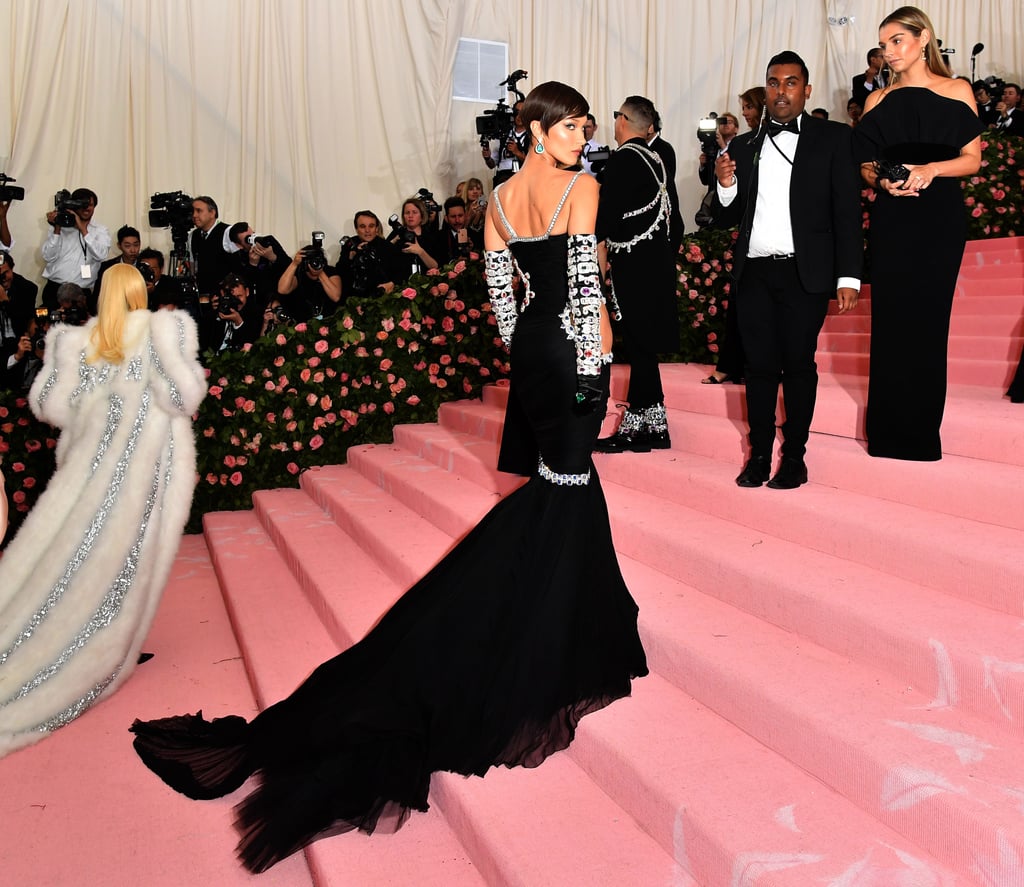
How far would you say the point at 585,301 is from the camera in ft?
9.61

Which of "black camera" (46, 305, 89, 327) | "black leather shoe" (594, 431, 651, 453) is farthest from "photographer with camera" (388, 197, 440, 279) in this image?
"black leather shoe" (594, 431, 651, 453)

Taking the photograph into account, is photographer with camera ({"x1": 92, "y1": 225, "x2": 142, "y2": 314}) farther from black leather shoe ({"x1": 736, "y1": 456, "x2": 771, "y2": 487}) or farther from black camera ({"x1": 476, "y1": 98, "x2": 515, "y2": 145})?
black leather shoe ({"x1": 736, "y1": 456, "x2": 771, "y2": 487})

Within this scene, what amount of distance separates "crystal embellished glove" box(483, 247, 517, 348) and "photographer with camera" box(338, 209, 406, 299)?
4358 millimetres

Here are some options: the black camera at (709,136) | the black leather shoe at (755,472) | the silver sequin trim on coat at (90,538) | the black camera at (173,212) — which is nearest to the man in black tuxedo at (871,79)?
the black camera at (709,136)

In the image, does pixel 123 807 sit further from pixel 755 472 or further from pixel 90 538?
pixel 755 472

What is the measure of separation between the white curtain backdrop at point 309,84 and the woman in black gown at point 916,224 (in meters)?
7.29

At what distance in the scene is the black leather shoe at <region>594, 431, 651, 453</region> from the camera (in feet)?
14.9

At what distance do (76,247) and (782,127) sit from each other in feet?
21.5

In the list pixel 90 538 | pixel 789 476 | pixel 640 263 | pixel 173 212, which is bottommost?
pixel 90 538

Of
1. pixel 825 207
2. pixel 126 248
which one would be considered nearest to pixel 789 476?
pixel 825 207

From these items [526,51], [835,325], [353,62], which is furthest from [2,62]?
[835,325]

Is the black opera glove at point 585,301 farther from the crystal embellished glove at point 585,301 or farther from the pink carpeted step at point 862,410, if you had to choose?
the pink carpeted step at point 862,410

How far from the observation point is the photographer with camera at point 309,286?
287 inches

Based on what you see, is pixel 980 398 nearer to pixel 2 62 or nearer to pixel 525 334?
pixel 525 334
